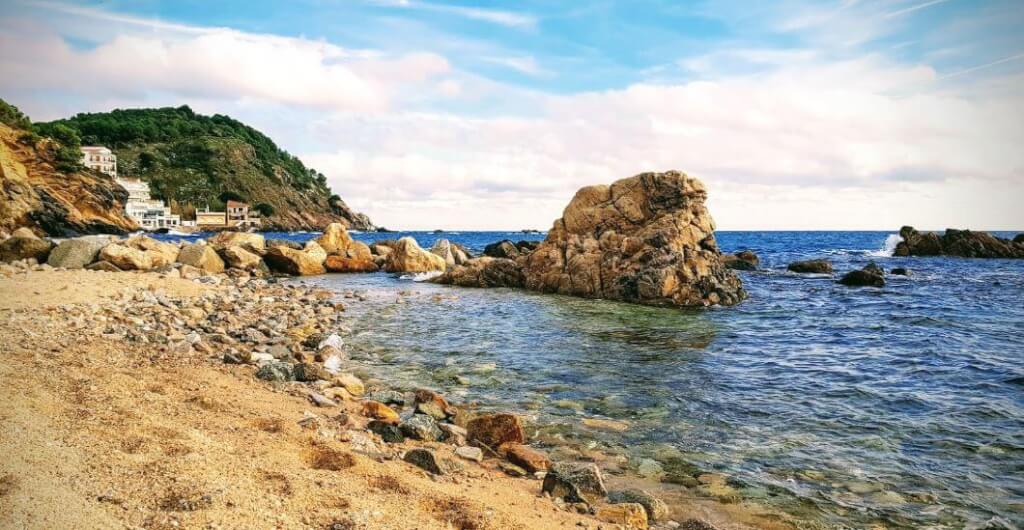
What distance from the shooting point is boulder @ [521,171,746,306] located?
24.7 meters

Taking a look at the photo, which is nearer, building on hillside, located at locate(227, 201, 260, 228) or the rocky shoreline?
the rocky shoreline

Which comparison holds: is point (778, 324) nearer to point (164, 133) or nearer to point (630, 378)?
point (630, 378)

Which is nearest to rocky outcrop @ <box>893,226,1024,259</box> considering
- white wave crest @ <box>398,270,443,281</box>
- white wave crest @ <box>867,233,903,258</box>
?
white wave crest @ <box>867,233,903,258</box>

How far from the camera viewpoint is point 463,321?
19344 millimetres

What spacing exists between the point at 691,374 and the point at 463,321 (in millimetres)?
9060

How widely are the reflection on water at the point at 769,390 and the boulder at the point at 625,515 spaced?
3.85 feet

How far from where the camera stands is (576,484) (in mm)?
6438

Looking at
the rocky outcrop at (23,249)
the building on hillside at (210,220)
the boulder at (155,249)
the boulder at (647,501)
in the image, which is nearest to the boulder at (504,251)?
the boulder at (155,249)

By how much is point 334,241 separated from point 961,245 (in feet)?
199

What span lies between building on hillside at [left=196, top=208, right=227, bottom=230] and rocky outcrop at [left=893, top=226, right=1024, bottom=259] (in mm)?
124292

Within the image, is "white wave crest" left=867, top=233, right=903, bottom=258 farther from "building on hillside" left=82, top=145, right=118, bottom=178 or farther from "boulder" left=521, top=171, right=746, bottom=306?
"building on hillside" left=82, top=145, right=118, bottom=178

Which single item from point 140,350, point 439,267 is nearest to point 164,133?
point 439,267

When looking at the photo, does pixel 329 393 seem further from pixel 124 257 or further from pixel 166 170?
pixel 166 170

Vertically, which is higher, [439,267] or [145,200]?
A: [145,200]
